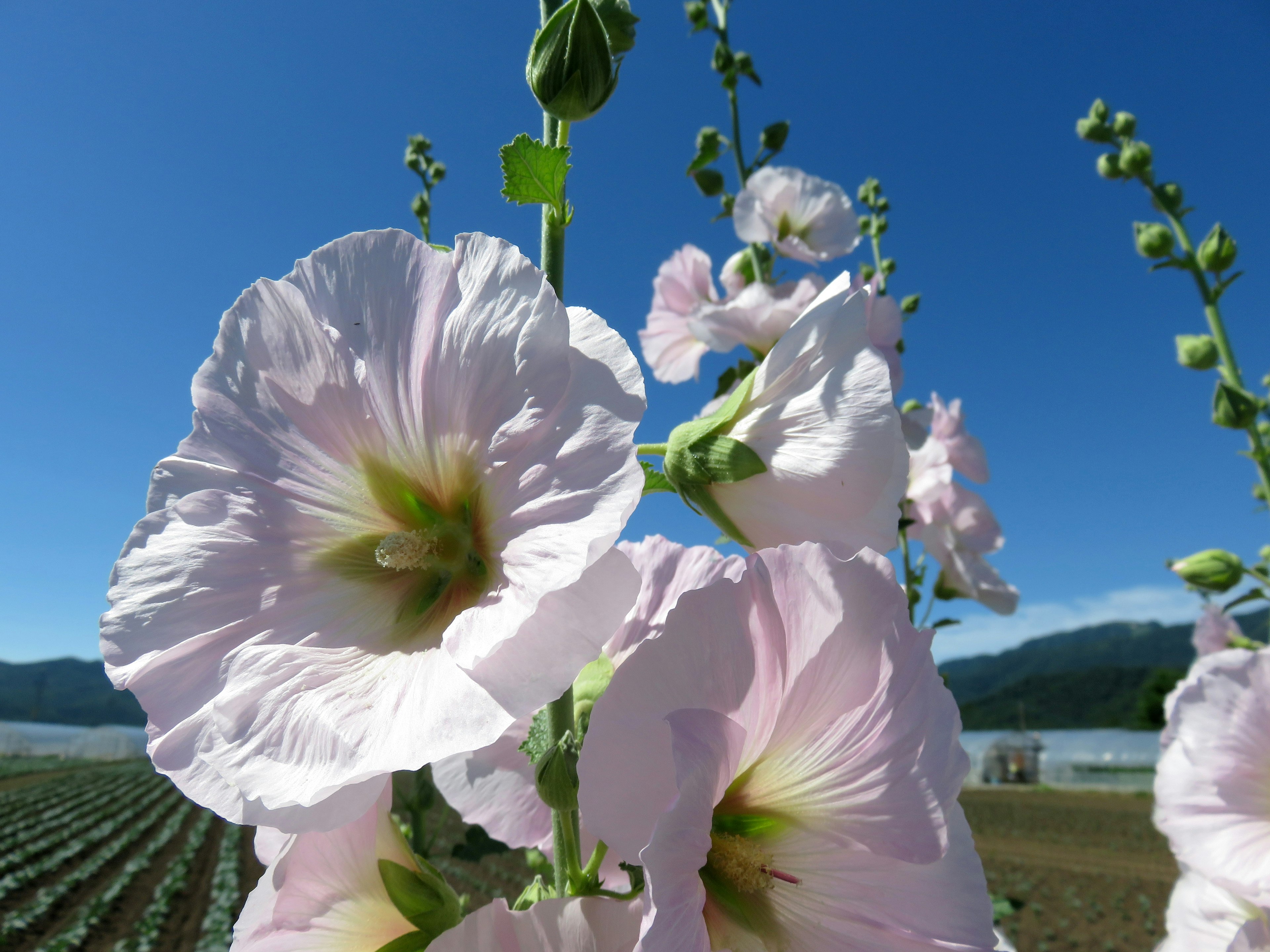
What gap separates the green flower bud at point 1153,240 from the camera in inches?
94.4

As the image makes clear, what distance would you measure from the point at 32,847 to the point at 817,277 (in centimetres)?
→ 2052

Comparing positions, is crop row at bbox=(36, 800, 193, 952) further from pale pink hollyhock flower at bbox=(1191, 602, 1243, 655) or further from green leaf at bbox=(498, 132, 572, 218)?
green leaf at bbox=(498, 132, 572, 218)

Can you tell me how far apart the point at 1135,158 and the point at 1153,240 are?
12.8 inches

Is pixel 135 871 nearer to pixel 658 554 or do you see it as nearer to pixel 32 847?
pixel 32 847

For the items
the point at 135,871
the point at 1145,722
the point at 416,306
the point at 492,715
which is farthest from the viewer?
the point at 1145,722

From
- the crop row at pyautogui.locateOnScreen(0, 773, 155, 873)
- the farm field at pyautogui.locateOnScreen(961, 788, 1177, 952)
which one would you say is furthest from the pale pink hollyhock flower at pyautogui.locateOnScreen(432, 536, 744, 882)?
the crop row at pyautogui.locateOnScreen(0, 773, 155, 873)

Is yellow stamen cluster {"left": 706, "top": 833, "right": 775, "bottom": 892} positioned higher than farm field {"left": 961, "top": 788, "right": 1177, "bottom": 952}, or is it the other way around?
yellow stamen cluster {"left": 706, "top": 833, "right": 775, "bottom": 892}

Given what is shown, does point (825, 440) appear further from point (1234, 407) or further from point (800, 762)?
point (1234, 407)

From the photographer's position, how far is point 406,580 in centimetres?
78

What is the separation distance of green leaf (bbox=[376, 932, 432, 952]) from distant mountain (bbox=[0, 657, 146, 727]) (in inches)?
3407

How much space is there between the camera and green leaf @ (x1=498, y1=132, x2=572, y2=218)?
726 millimetres

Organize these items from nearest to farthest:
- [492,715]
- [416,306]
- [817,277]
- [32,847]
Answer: [492,715] → [416,306] → [817,277] → [32,847]

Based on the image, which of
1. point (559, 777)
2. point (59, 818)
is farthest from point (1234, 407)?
point (59, 818)

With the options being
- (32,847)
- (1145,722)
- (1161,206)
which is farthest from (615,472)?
(1145,722)
